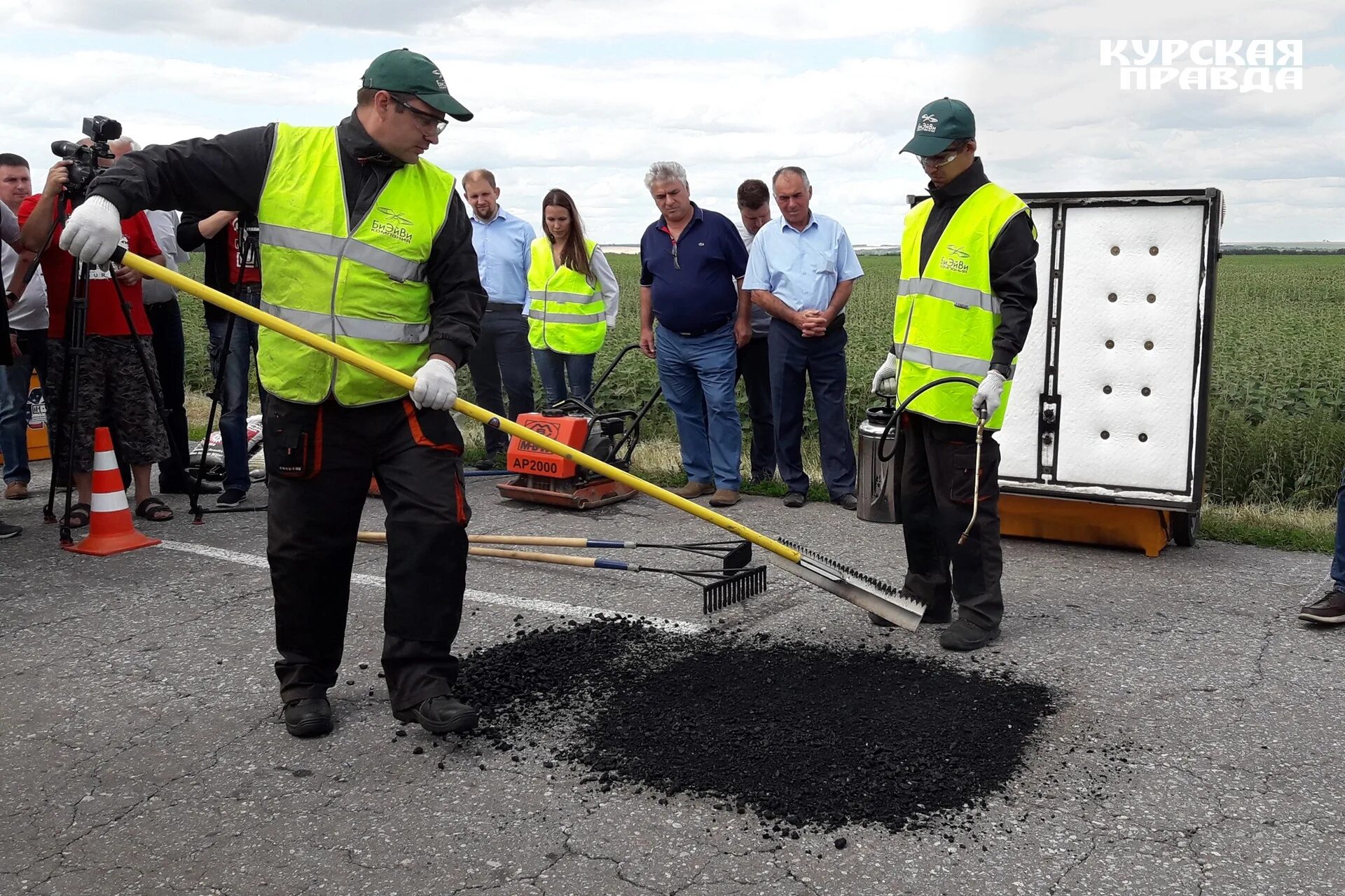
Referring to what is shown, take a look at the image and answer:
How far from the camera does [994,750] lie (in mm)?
3857

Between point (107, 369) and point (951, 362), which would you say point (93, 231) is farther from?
point (107, 369)

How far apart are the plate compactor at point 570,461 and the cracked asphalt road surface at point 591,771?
5.73 feet

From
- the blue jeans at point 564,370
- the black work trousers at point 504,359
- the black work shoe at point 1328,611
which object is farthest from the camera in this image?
the black work trousers at point 504,359

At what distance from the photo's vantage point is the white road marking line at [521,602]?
5.26 metres

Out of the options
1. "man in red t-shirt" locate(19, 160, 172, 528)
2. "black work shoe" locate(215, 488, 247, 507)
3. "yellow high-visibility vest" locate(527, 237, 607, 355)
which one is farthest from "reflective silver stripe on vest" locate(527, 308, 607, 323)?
"man in red t-shirt" locate(19, 160, 172, 528)

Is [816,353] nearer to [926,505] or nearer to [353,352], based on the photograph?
[926,505]

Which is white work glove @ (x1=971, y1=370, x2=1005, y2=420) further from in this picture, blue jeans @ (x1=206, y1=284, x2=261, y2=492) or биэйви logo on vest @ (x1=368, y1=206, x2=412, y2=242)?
blue jeans @ (x1=206, y1=284, x2=261, y2=492)

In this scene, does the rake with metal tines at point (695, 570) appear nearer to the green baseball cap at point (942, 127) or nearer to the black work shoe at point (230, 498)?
the black work shoe at point (230, 498)

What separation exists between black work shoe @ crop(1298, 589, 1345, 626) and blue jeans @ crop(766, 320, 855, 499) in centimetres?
313

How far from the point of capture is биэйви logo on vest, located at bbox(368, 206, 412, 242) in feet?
13.0

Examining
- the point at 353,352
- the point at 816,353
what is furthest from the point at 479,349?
the point at 353,352

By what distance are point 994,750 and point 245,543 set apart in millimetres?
4649

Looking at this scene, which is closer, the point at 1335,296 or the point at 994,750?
the point at 994,750

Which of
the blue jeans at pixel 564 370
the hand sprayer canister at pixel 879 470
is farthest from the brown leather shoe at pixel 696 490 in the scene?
the hand sprayer canister at pixel 879 470
